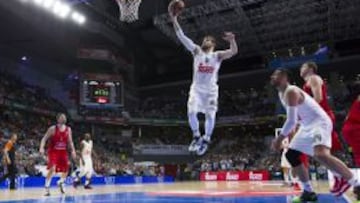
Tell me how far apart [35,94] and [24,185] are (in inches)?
538

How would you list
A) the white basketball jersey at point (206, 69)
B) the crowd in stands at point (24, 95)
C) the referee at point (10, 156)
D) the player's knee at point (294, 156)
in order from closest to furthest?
1. the player's knee at point (294, 156)
2. the white basketball jersey at point (206, 69)
3. the referee at point (10, 156)
4. the crowd in stands at point (24, 95)

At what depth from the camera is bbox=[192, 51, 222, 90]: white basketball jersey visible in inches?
336

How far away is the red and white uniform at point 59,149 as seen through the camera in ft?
37.6

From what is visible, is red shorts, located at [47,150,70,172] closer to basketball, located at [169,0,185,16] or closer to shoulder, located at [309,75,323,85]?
basketball, located at [169,0,185,16]

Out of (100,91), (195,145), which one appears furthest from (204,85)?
(100,91)

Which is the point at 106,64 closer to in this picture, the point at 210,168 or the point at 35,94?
the point at 35,94

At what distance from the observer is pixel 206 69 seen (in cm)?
854

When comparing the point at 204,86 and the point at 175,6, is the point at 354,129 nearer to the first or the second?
the point at 204,86

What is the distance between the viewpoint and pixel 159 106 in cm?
4197

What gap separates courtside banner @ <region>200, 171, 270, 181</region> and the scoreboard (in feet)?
26.7

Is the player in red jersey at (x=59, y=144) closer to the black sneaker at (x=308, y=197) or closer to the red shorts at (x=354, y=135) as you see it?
the black sneaker at (x=308, y=197)

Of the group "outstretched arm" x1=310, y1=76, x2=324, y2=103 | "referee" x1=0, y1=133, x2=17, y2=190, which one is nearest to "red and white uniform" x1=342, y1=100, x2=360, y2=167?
"outstretched arm" x1=310, y1=76, x2=324, y2=103

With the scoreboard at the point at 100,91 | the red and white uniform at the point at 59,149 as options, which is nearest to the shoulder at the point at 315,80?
the red and white uniform at the point at 59,149

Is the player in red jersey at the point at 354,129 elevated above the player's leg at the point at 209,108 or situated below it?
below
